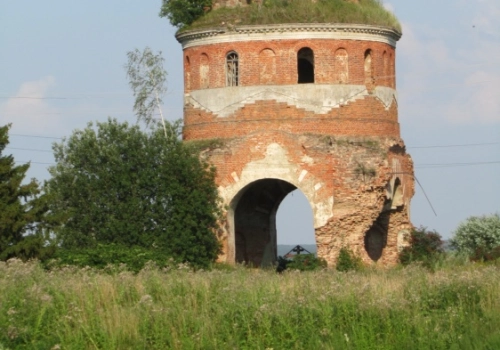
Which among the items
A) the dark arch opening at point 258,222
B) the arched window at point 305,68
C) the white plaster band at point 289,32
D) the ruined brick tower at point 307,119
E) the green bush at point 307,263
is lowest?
the green bush at point 307,263

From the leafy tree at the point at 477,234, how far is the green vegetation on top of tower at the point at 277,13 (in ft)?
19.2

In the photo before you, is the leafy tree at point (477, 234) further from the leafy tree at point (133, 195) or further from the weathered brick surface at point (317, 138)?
the leafy tree at point (133, 195)

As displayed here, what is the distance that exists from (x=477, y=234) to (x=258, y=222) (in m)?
6.15

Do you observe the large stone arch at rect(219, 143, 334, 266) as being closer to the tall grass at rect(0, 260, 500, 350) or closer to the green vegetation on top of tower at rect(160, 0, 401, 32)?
the green vegetation on top of tower at rect(160, 0, 401, 32)

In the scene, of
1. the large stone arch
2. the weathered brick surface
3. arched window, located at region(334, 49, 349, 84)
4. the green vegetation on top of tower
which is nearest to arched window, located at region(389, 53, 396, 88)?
the weathered brick surface

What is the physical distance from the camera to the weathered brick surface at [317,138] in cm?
3025

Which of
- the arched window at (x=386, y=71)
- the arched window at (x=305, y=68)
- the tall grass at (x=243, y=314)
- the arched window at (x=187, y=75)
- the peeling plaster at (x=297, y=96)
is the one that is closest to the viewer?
the tall grass at (x=243, y=314)

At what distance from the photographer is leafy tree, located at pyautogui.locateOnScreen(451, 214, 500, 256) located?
33.2m

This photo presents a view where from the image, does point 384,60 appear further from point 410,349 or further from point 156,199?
point 410,349

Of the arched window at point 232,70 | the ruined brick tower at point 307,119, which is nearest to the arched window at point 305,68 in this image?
the ruined brick tower at point 307,119

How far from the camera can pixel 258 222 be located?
115 feet

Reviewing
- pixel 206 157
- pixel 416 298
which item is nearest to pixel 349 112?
pixel 206 157

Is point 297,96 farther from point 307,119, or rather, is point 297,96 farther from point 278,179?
point 278,179

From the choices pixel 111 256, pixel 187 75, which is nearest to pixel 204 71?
pixel 187 75
